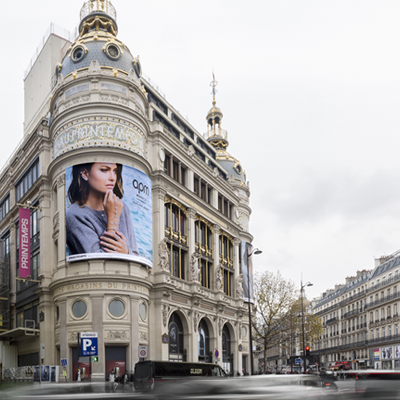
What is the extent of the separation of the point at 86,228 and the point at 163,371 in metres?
12.5

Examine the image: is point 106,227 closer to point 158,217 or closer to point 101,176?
point 101,176

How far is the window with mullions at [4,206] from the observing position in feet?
182

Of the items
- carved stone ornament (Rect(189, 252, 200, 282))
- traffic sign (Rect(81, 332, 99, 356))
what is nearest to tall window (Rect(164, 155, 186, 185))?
carved stone ornament (Rect(189, 252, 200, 282))

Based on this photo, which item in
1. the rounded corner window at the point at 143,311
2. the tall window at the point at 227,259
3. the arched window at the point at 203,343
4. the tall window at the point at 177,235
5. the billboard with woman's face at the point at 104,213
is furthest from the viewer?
the tall window at the point at 227,259

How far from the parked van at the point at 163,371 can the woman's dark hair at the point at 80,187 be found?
43.6 ft

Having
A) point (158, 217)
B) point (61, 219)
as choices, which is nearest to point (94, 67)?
point (61, 219)

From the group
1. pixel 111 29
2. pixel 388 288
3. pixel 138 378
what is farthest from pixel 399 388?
pixel 388 288

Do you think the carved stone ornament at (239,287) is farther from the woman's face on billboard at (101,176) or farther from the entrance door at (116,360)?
the woman's face on billboard at (101,176)

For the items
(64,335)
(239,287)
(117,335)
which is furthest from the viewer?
(239,287)

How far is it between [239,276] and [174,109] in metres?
18.8

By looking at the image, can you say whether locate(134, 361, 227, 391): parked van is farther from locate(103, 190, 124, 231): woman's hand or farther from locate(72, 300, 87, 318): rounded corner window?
→ locate(103, 190, 124, 231): woman's hand

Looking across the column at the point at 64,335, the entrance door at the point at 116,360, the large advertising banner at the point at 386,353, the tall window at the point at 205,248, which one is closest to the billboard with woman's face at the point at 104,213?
the column at the point at 64,335

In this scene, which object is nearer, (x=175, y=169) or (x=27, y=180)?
(x=175, y=169)

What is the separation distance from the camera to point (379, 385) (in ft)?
55.1
